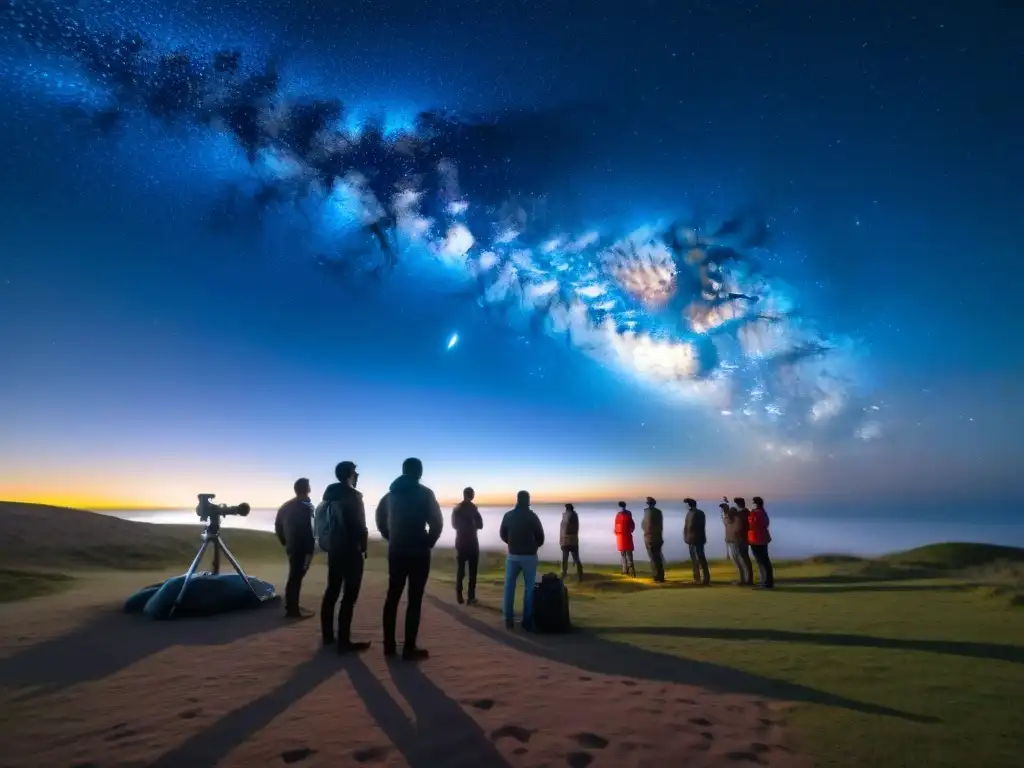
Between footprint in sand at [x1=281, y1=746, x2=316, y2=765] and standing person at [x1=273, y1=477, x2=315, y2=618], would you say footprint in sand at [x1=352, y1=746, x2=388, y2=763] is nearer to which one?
footprint in sand at [x1=281, y1=746, x2=316, y2=765]

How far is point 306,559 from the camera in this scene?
10.8m

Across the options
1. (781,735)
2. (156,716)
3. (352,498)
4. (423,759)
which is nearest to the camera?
(423,759)

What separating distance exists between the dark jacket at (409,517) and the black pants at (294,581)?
371 cm

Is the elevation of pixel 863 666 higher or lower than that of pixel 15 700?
higher

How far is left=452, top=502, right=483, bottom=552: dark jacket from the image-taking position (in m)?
11.9

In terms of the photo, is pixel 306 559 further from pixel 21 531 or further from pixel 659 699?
pixel 21 531

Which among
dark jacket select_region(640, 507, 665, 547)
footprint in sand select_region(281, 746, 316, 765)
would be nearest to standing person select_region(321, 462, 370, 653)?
footprint in sand select_region(281, 746, 316, 765)

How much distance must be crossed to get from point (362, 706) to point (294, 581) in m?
5.55

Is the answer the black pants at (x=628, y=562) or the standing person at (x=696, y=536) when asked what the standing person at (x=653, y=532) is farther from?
the black pants at (x=628, y=562)

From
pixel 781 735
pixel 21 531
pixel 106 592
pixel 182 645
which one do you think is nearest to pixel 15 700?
pixel 182 645

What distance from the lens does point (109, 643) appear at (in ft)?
26.3

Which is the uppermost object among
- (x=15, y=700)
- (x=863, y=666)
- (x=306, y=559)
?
(x=306, y=559)

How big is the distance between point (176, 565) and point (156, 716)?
20.2 m

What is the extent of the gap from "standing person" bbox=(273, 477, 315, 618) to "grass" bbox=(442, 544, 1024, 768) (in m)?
5.30
